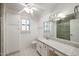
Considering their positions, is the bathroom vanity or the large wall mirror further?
the large wall mirror

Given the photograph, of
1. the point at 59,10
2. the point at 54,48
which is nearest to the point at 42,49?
the point at 54,48

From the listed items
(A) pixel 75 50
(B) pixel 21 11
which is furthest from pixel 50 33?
(B) pixel 21 11

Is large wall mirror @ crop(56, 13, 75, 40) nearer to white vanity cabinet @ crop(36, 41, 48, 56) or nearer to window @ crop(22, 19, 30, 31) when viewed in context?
white vanity cabinet @ crop(36, 41, 48, 56)

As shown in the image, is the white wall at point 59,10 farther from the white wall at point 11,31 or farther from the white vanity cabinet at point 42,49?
the white wall at point 11,31

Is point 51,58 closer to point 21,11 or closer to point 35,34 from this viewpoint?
point 35,34

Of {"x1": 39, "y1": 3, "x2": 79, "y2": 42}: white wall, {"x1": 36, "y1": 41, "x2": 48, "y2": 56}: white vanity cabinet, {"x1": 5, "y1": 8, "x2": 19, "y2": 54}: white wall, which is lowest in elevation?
{"x1": 36, "y1": 41, "x2": 48, "y2": 56}: white vanity cabinet

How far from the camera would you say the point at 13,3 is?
5.41ft

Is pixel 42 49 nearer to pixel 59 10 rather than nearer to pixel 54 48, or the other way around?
pixel 54 48

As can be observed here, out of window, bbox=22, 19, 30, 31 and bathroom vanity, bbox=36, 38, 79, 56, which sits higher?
window, bbox=22, 19, 30, 31

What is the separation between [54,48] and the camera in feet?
5.25

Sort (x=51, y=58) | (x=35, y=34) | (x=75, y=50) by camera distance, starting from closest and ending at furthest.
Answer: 1. (x=75, y=50)
2. (x=51, y=58)
3. (x=35, y=34)

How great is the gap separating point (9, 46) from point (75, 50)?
4.01 feet

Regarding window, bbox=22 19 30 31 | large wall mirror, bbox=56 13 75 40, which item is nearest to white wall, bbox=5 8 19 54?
→ window, bbox=22 19 30 31

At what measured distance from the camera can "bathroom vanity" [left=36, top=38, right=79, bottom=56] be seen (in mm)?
1496
